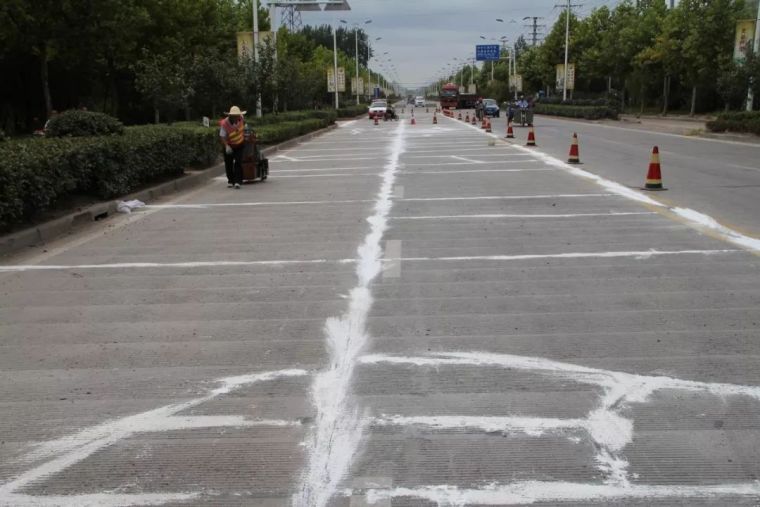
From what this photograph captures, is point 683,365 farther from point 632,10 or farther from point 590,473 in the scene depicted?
point 632,10

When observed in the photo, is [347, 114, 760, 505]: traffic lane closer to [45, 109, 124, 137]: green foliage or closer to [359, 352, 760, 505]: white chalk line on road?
[359, 352, 760, 505]: white chalk line on road

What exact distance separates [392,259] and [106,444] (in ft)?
15.3

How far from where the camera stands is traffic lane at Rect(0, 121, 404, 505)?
145 inches

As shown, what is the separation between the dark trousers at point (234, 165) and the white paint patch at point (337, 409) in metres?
8.40

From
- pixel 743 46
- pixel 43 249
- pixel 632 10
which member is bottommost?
pixel 43 249

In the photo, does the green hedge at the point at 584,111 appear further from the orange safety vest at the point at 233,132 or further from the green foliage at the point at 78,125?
the green foliage at the point at 78,125

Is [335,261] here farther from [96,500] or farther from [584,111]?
[584,111]

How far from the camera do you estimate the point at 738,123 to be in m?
30.3

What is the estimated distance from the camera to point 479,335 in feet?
18.1

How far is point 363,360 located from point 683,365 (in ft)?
7.06

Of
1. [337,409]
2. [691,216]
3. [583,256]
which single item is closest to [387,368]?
[337,409]

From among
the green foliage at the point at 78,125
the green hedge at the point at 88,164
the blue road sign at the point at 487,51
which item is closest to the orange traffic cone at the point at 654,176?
the green hedge at the point at 88,164

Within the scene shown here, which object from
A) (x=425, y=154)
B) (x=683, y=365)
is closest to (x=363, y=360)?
(x=683, y=365)

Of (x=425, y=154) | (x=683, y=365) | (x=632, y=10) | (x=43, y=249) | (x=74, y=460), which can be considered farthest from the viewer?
(x=632, y=10)
